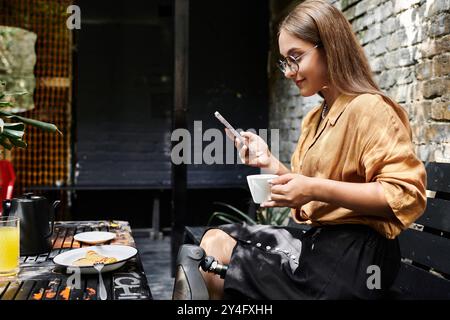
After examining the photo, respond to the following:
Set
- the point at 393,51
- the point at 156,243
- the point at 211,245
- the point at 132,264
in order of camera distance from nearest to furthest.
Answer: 1. the point at 132,264
2. the point at 211,245
3. the point at 393,51
4. the point at 156,243

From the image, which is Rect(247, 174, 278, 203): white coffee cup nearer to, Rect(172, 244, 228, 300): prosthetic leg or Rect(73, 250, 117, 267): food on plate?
Rect(172, 244, 228, 300): prosthetic leg

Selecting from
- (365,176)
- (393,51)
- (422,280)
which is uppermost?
(393,51)

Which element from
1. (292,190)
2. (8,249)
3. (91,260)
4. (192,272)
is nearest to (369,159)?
(292,190)

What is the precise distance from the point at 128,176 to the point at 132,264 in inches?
162

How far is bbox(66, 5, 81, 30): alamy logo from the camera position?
5.18 metres

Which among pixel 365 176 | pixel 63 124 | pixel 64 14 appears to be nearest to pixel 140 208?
pixel 63 124

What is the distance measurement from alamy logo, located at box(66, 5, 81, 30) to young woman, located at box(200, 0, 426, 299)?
410cm

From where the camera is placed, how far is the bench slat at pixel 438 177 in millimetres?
1986

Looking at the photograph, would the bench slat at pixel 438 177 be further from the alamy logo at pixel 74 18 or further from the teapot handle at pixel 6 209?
the alamy logo at pixel 74 18

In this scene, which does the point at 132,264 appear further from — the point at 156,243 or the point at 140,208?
the point at 140,208

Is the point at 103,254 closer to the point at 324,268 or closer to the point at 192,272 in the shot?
the point at 192,272

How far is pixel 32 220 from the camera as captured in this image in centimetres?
162

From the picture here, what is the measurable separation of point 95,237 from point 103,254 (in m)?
0.33

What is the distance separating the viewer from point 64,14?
17.5 ft
